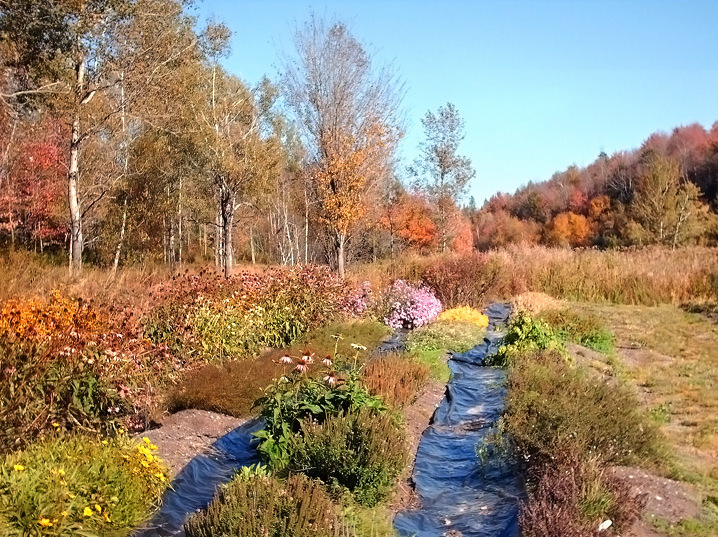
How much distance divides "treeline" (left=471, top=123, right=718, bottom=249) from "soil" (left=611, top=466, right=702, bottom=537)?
111 ft

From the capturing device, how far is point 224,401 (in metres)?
6.51

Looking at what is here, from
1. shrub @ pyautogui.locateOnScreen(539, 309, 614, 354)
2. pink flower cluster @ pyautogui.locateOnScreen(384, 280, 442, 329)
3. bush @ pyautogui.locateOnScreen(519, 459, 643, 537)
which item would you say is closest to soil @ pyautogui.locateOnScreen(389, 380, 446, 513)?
bush @ pyautogui.locateOnScreen(519, 459, 643, 537)

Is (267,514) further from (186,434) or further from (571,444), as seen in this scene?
(186,434)

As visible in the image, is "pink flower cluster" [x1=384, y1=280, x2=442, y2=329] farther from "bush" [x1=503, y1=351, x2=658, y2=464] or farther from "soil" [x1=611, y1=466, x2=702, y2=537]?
"soil" [x1=611, y1=466, x2=702, y2=537]

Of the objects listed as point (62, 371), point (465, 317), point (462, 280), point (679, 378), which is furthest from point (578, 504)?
point (462, 280)

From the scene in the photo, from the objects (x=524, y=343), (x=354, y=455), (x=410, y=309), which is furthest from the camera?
(x=410, y=309)

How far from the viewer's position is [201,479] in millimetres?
5074

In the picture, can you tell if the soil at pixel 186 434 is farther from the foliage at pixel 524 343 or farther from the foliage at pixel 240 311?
Result: the foliage at pixel 524 343

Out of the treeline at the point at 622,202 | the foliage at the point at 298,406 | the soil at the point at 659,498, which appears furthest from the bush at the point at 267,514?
the treeline at the point at 622,202

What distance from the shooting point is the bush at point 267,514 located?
3162 mm

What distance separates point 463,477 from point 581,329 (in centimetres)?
649

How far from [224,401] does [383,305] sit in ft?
22.1

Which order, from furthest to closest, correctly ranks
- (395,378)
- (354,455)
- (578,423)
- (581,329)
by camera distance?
(581,329), (395,378), (578,423), (354,455)

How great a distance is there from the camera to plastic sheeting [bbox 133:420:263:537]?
4.29 metres
